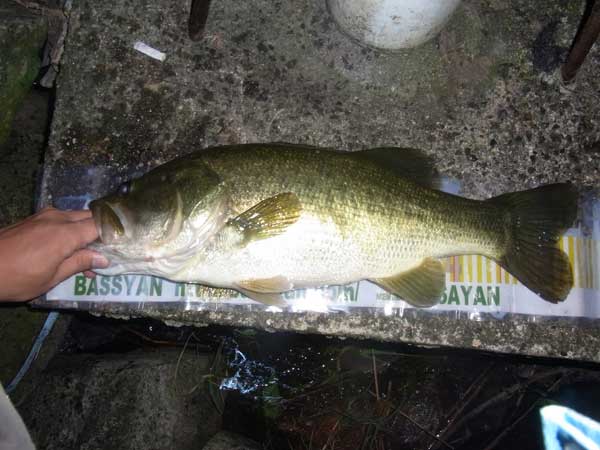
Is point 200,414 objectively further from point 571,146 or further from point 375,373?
point 571,146

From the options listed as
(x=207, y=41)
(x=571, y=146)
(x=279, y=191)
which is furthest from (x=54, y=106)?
(x=571, y=146)

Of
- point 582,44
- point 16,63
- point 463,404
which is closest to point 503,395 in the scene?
point 463,404

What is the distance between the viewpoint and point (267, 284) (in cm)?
167

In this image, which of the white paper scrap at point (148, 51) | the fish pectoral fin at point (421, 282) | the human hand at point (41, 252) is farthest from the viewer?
the white paper scrap at point (148, 51)

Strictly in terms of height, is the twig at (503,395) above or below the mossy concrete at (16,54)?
below

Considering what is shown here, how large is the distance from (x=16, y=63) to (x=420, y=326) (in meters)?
2.49

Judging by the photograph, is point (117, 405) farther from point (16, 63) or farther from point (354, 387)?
point (16, 63)

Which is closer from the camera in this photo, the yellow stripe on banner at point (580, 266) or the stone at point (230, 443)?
the yellow stripe on banner at point (580, 266)

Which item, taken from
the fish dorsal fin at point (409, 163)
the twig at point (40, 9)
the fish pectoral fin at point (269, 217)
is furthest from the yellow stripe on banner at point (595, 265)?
the twig at point (40, 9)

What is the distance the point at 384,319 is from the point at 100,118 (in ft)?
5.83

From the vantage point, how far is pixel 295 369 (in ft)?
9.16

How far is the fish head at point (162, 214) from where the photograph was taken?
5.03ft

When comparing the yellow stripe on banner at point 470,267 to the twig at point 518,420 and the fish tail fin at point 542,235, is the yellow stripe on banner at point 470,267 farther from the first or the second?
the twig at point 518,420

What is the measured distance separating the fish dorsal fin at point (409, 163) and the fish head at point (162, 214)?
2.35 feet
